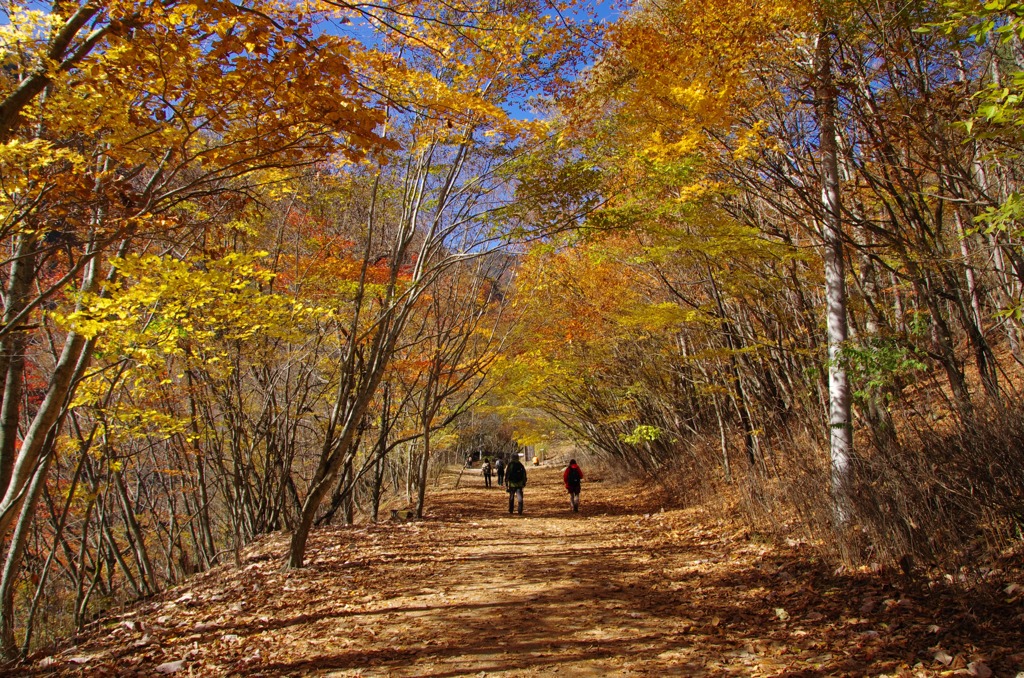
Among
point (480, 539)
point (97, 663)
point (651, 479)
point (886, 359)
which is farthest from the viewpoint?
point (651, 479)

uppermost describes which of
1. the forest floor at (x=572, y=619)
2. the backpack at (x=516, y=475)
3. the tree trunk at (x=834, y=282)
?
the tree trunk at (x=834, y=282)

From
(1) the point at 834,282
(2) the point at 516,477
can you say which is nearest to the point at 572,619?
Result: (1) the point at 834,282

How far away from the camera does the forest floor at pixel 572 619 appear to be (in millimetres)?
3928

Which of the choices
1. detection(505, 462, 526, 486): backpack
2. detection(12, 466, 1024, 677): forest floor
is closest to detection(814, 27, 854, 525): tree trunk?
detection(12, 466, 1024, 677): forest floor

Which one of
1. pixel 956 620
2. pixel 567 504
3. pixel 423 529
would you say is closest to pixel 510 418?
pixel 567 504

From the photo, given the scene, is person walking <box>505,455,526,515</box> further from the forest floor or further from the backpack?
the forest floor

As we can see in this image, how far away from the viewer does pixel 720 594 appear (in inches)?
221

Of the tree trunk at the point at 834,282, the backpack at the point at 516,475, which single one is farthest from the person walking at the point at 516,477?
the tree trunk at the point at 834,282

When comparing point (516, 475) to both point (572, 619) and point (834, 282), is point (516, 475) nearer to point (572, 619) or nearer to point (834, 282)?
point (572, 619)

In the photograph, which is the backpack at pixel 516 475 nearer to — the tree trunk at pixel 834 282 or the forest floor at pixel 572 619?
the forest floor at pixel 572 619

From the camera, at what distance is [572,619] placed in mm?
5152

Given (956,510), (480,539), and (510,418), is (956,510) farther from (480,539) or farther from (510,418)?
(510,418)

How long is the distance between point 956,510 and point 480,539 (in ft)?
22.8

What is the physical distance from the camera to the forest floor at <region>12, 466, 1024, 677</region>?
155 inches
